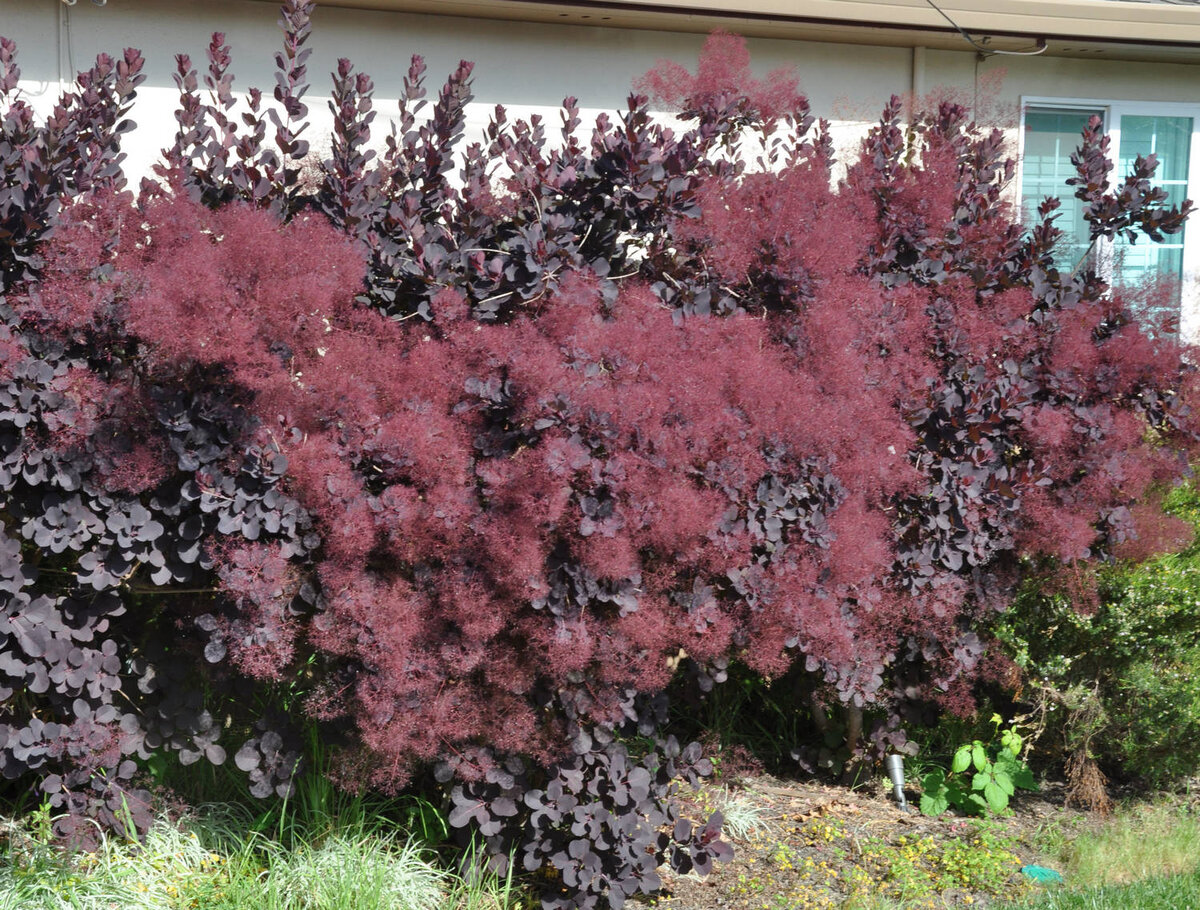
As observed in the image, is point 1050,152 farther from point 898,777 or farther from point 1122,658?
point 898,777

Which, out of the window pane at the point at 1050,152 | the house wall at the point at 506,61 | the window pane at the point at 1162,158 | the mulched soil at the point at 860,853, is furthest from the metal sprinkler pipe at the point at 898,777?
the window pane at the point at 1162,158

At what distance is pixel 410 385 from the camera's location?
A: 3320mm

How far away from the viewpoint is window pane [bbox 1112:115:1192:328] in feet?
24.3

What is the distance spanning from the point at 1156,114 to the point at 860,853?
5.67 m

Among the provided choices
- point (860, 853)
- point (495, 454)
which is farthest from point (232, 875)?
point (860, 853)

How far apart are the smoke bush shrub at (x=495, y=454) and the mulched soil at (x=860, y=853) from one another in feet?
0.94

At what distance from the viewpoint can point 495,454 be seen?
3291 mm

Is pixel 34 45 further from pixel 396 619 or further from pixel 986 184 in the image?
pixel 986 184

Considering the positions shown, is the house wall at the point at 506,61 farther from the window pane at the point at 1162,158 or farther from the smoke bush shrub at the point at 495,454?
the smoke bush shrub at the point at 495,454

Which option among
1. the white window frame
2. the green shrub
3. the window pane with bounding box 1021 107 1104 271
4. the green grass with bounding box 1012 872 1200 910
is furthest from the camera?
the window pane with bounding box 1021 107 1104 271

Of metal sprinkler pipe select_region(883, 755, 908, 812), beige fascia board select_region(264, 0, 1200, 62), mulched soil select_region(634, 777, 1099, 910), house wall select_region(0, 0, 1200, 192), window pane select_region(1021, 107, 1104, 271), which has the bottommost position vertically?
mulched soil select_region(634, 777, 1099, 910)

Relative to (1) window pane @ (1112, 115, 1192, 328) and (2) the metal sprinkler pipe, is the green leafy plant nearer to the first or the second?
(2) the metal sprinkler pipe

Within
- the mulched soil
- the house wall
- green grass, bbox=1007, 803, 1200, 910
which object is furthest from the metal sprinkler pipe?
the house wall

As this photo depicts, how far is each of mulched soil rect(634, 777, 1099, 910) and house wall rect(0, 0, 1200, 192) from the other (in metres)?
3.81
